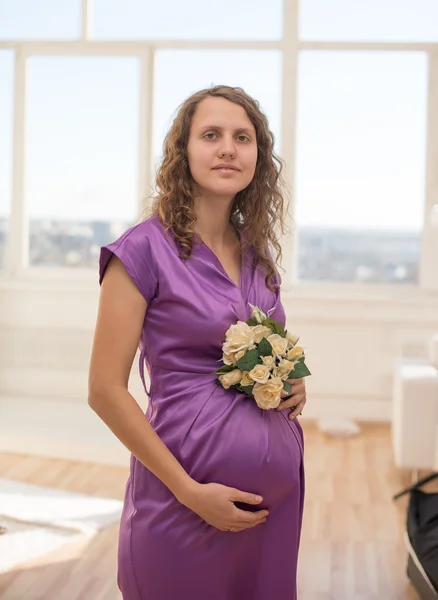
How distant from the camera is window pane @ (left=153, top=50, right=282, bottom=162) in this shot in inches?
242

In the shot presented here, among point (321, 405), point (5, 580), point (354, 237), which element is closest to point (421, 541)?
point (5, 580)

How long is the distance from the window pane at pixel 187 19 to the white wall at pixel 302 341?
6.30 feet

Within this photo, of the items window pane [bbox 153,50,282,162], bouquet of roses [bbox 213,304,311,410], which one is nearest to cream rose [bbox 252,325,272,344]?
bouquet of roses [bbox 213,304,311,410]

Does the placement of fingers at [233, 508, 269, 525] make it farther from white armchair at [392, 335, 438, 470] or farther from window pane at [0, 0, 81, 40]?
window pane at [0, 0, 81, 40]

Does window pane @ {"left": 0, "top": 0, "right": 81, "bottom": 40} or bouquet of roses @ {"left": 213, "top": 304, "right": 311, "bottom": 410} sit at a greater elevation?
window pane @ {"left": 0, "top": 0, "right": 81, "bottom": 40}

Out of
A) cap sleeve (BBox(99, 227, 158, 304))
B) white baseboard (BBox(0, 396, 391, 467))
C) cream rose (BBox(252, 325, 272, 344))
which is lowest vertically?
white baseboard (BBox(0, 396, 391, 467))

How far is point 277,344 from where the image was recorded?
152cm

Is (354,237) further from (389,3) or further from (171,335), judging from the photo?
(171,335)

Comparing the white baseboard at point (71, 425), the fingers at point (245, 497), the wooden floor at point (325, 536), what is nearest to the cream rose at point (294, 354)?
the fingers at point (245, 497)

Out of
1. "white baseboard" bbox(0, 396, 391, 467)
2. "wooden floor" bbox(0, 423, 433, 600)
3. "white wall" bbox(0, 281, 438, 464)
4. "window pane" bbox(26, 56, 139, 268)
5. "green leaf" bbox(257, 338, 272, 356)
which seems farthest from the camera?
"window pane" bbox(26, 56, 139, 268)

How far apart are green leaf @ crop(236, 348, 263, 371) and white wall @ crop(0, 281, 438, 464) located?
13.1ft

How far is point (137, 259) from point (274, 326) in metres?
0.29

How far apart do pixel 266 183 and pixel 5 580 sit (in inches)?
79.9

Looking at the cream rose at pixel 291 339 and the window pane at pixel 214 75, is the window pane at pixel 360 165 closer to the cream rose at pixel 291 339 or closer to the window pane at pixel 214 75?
the window pane at pixel 214 75
